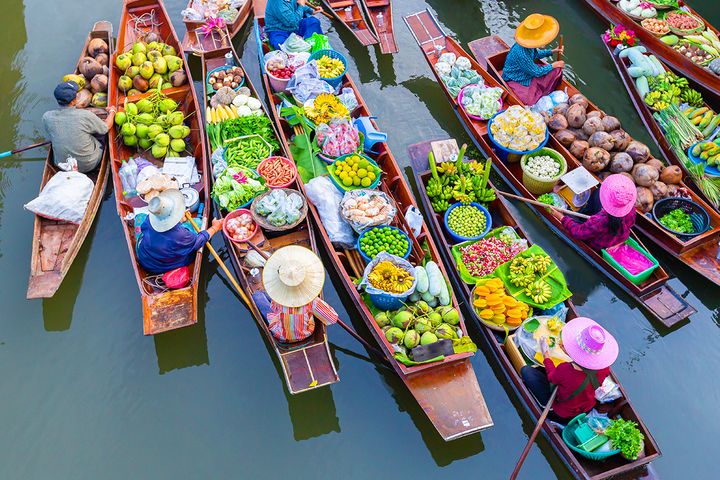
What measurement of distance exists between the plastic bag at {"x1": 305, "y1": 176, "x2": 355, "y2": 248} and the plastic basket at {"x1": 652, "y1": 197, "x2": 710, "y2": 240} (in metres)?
4.47

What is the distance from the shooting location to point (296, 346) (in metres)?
6.00

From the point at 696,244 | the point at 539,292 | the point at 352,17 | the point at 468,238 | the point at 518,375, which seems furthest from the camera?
the point at 352,17

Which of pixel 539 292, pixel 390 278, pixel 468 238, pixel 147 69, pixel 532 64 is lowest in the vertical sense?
pixel 539 292

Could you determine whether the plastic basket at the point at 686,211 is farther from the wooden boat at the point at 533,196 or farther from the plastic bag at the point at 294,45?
the plastic bag at the point at 294,45

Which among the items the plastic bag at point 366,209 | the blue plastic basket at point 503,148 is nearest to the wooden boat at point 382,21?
the blue plastic basket at point 503,148

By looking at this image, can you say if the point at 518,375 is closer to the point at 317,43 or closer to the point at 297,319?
the point at 297,319

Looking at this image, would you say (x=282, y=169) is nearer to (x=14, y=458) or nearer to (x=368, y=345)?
(x=368, y=345)

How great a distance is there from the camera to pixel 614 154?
784 cm

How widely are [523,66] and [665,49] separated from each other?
9.59 feet

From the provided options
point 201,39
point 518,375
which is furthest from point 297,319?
point 201,39

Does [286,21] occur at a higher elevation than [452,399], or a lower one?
higher

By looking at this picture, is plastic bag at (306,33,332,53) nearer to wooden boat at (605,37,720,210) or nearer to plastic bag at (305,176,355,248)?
plastic bag at (305,176,355,248)

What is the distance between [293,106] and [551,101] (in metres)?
4.36

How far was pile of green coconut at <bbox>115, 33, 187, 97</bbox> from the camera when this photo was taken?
28.1 ft
